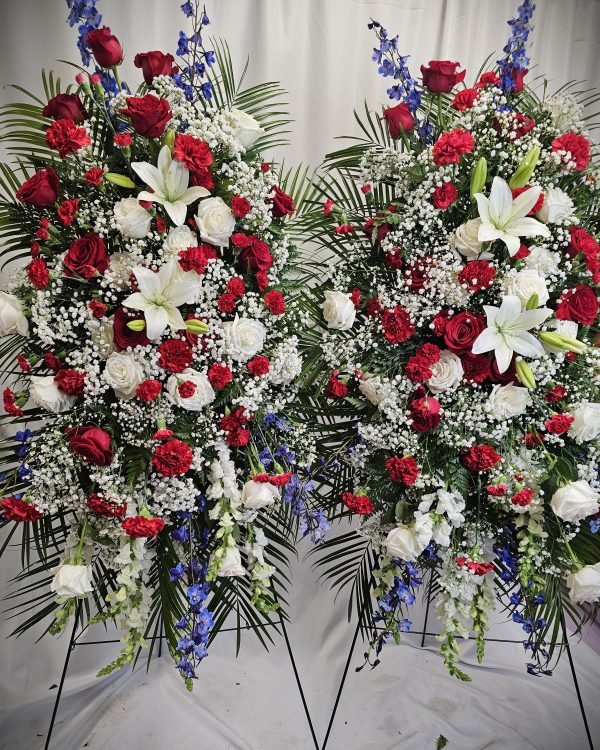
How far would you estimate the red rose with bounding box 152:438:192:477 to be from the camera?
1.56 metres

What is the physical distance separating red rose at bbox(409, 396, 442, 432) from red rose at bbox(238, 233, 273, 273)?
0.53 metres

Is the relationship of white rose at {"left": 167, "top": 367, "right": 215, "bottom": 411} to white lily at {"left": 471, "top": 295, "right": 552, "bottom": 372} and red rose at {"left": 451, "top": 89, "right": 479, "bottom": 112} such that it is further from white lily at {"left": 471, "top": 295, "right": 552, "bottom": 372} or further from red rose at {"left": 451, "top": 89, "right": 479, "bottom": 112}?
red rose at {"left": 451, "top": 89, "right": 479, "bottom": 112}

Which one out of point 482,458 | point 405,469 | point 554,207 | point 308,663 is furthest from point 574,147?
point 308,663

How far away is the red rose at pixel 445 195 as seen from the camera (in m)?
1.69

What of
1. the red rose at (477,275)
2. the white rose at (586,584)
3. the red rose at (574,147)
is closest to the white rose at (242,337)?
the red rose at (477,275)

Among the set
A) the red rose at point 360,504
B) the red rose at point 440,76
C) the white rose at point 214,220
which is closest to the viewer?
the white rose at point 214,220

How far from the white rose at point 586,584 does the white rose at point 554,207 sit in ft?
3.00

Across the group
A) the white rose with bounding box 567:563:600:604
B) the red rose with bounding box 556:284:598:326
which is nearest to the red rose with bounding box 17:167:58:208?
the red rose with bounding box 556:284:598:326

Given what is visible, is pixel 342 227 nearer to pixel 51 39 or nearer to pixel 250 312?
pixel 250 312

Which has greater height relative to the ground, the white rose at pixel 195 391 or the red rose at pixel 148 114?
the red rose at pixel 148 114

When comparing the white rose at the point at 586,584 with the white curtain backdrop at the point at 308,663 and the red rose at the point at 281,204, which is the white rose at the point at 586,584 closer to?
the white curtain backdrop at the point at 308,663

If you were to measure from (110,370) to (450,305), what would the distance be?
35.1 inches

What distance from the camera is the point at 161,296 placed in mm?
1556

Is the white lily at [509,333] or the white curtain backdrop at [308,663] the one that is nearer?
the white lily at [509,333]
